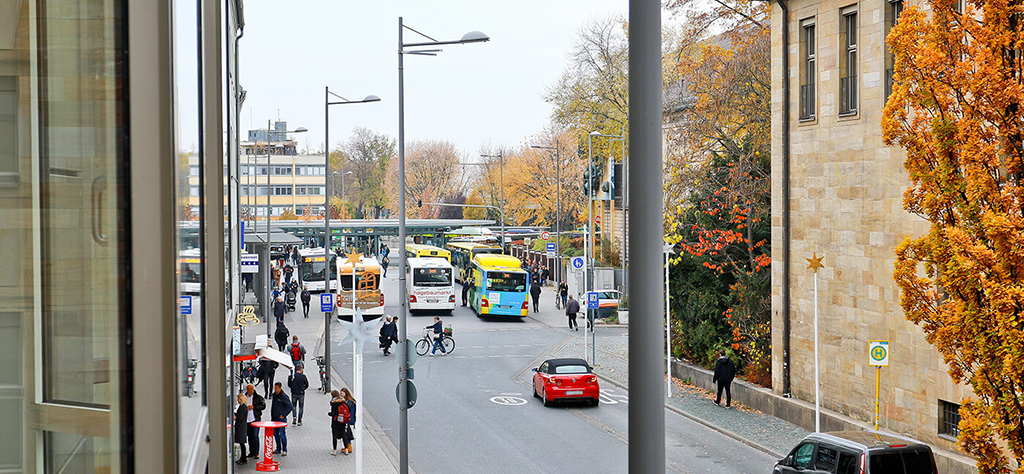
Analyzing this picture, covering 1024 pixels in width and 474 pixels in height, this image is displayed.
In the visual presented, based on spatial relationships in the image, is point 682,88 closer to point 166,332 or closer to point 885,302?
point 885,302

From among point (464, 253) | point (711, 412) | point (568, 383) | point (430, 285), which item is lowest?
point (711, 412)

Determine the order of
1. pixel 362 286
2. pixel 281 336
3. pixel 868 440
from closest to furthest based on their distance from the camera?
pixel 868 440
pixel 281 336
pixel 362 286

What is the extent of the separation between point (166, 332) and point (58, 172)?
0.35 metres

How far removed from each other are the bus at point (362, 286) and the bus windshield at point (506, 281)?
5.24m

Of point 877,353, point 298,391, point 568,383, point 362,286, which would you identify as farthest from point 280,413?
point 362,286

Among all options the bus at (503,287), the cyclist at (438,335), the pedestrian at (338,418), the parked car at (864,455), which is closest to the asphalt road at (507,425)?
the cyclist at (438,335)

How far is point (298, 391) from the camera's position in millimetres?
20578

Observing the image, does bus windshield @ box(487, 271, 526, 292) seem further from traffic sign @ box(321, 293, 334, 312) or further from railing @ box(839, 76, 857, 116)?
railing @ box(839, 76, 857, 116)

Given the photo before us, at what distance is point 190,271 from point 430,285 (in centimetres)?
4086

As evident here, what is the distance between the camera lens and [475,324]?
1585 inches

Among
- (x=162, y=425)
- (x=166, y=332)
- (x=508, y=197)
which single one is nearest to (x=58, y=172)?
Result: (x=166, y=332)

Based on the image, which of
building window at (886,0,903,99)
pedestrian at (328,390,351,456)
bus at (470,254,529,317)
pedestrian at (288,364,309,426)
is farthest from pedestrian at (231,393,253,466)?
bus at (470,254,529,317)

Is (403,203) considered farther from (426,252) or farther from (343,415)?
(426,252)

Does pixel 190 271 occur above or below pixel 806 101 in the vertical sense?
below
